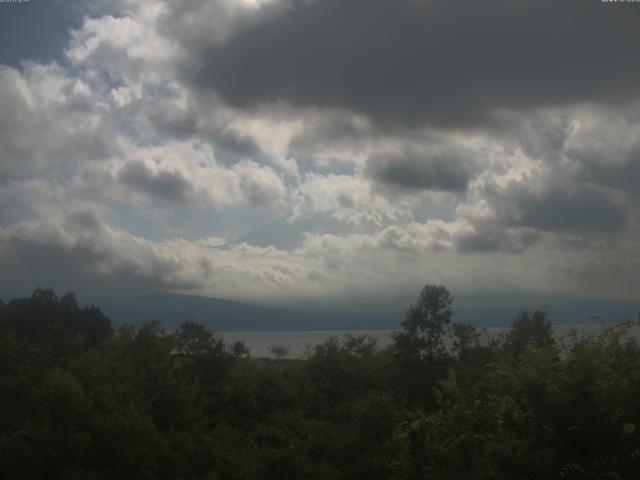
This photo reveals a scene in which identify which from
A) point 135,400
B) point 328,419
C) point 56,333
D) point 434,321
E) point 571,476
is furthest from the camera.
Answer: point 56,333

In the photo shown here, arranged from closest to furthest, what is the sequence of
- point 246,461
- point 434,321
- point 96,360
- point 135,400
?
point 246,461 < point 135,400 < point 96,360 < point 434,321

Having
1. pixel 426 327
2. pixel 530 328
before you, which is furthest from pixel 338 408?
pixel 530 328

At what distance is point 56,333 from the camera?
41812 mm

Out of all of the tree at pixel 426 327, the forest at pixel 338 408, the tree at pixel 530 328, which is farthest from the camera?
the tree at pixel 530 328

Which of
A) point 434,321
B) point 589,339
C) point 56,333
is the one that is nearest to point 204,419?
point 434,321

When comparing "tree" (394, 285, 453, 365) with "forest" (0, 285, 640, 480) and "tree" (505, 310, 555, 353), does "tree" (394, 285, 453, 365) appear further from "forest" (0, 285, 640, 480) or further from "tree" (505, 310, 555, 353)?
"tree" (505, 310, 555, 353)

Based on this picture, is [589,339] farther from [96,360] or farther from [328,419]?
[96,360]

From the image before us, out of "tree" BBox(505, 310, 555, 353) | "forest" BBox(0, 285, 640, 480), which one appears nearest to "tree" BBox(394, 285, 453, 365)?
"forest" BBox(0, 285, 640, 480)

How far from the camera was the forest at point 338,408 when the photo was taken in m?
12.9

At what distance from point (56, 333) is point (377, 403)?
3019 cm

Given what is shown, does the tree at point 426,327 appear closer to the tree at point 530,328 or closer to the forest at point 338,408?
the forest at point 338,408

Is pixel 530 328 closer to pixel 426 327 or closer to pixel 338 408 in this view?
pixel 426 327

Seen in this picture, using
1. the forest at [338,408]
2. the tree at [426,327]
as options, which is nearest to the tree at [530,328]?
the forest at [338,408]

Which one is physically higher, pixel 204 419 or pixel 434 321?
pixel 434 321
